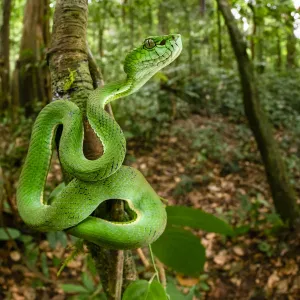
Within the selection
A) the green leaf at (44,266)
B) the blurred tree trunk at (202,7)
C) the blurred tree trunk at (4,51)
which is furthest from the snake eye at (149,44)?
the blurred tree trunk at (202,7)

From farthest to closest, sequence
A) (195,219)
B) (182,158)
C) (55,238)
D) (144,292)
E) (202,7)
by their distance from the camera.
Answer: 1. (202,7)
2. (182,158)
3. (55,238)
4. (195,219)
5. (144,292)

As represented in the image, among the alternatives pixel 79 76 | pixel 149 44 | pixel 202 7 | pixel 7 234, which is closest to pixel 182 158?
pixel 7 234

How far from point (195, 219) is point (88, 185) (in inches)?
14.8

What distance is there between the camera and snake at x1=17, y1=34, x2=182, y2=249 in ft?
3.07

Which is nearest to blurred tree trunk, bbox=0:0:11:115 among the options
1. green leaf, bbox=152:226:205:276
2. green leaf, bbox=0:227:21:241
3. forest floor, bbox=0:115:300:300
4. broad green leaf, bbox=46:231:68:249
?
forest floor, bbox=0:115:300:300

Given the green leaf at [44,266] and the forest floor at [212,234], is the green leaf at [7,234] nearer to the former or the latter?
the forest floor at [212,234]

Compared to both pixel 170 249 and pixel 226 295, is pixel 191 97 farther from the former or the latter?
pixel 170 249

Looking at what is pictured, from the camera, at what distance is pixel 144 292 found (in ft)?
3.20

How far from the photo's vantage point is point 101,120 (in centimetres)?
105

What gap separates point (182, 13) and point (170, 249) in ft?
32.5

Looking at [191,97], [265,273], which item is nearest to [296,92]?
[191,97]

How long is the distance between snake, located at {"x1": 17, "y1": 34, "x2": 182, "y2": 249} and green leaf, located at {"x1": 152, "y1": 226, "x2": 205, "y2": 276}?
0.20 m

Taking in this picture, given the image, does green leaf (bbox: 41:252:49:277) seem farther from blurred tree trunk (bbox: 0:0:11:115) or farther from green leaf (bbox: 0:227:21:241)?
blurred tree trunk (bbox: 0:0:11:115)

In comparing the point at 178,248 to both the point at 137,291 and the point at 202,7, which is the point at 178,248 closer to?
the point at 137,291
